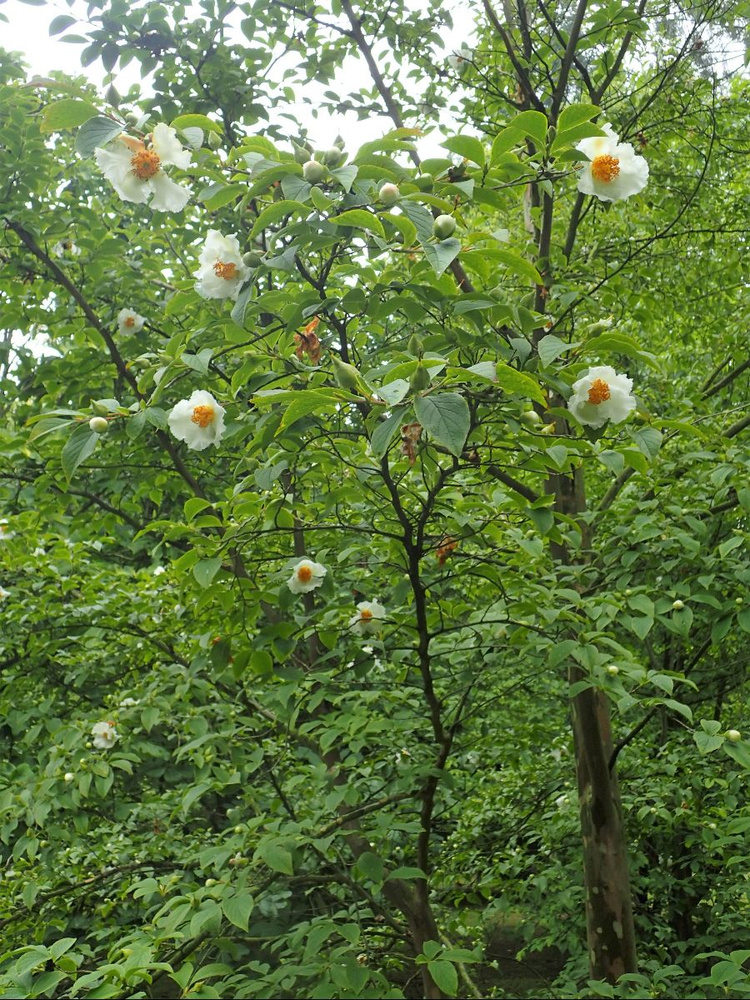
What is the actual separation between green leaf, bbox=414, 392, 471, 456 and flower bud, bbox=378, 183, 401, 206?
409mm

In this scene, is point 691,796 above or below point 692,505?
below

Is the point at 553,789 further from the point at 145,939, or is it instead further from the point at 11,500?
the point at 11,500

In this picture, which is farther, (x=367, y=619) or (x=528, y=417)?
(x=367, y=619)

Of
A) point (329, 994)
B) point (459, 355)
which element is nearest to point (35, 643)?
point (329, 994)

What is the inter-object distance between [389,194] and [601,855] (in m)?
2.32

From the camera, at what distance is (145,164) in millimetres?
1698

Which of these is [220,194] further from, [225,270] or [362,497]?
[362,497]

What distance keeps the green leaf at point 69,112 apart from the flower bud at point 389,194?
51 cm

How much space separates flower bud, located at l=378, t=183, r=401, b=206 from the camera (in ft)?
4.92

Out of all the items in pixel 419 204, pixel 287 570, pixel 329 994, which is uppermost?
pixel 419 204

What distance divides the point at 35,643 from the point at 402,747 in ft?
4.01

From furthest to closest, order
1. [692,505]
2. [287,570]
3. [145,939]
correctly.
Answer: [692,505], [287,570], [145,939]

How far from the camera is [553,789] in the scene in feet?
12.3

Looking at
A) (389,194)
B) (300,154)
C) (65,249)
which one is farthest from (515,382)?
(65,249)
